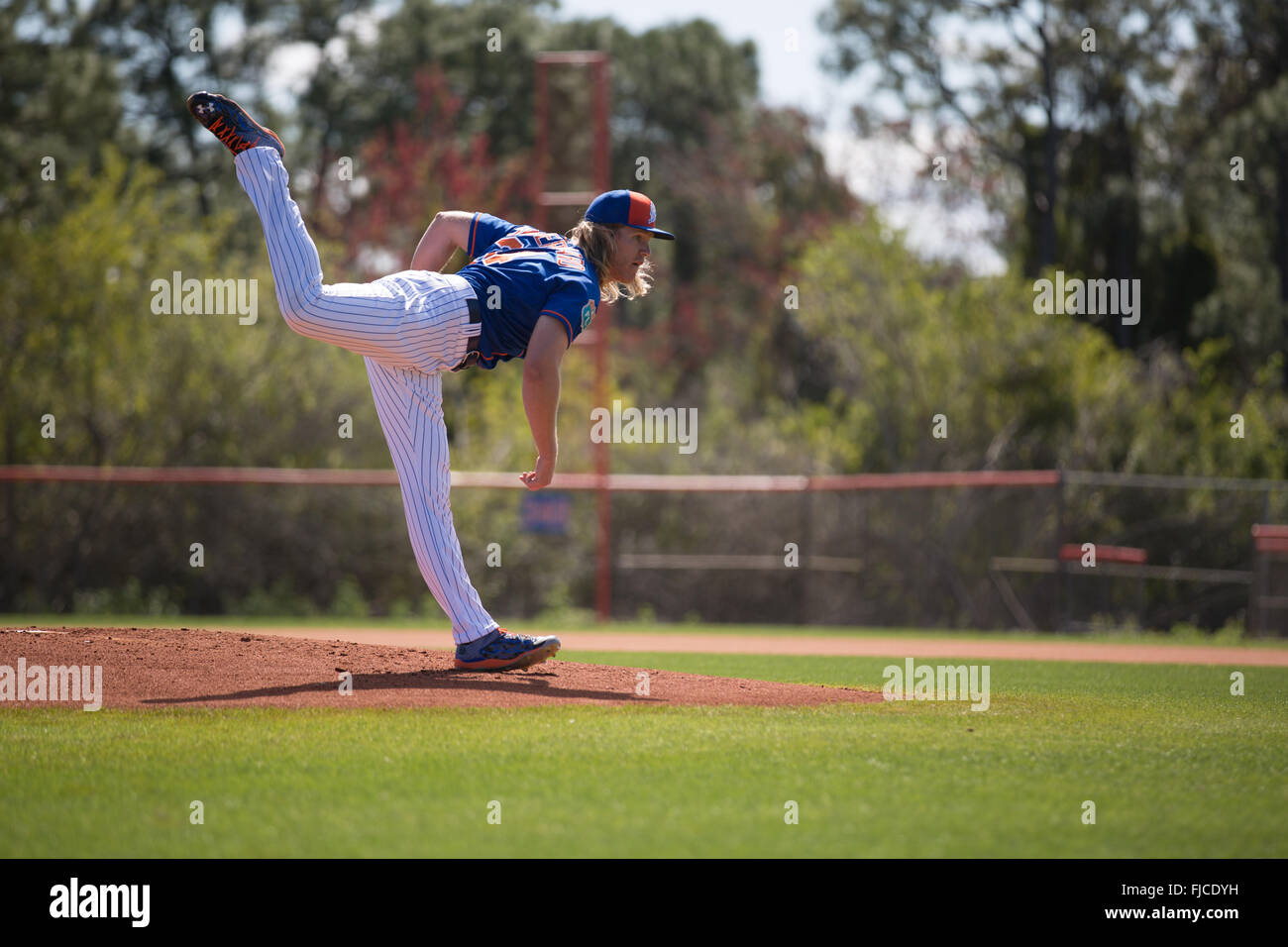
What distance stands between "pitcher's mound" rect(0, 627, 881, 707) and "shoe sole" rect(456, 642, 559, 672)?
5cm

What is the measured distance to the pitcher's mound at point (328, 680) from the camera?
6070mm

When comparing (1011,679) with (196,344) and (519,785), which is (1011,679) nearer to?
(519,785)

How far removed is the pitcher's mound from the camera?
6.07m

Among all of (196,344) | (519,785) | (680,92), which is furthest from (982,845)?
(680,92)

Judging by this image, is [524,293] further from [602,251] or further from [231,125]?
[231,125]

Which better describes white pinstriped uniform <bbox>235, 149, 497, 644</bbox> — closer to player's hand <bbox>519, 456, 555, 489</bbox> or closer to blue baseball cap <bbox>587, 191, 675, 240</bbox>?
player's hand <bbox>519, 456, 555, 489</bbox>

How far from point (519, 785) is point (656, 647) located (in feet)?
23.8

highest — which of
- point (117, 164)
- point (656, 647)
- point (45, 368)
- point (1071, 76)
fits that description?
point (1071, 76)

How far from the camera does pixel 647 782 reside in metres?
4.56

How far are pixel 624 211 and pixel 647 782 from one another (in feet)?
10.3

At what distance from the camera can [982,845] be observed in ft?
12.7

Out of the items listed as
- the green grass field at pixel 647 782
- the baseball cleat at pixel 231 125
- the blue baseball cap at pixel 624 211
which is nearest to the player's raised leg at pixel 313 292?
the baseball cleat at pixel 231 125

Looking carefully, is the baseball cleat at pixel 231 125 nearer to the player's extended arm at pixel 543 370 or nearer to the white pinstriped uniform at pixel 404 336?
the white pinstriped uniform at pixel 404 336

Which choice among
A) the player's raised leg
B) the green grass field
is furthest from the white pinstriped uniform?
the green grass field
